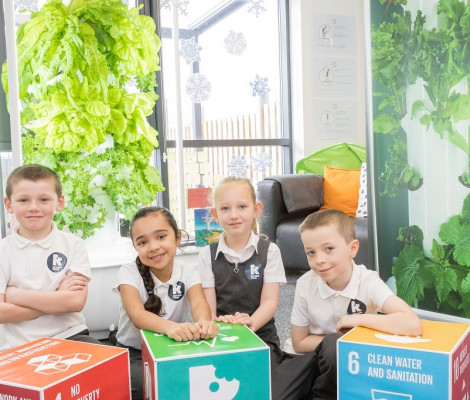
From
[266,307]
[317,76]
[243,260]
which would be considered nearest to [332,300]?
[266,307]

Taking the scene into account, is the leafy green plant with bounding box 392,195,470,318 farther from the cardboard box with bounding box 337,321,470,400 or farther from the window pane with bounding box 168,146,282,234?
the window pane with bounding box 168,146,282,234

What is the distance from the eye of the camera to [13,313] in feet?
5.25

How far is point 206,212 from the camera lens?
368cm

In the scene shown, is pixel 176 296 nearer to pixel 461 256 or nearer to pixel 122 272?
pixel 122 272

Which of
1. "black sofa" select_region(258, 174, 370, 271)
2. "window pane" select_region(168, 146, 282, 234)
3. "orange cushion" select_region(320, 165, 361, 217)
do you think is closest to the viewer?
"black sofa" select_region(258, 174, 370, 271)

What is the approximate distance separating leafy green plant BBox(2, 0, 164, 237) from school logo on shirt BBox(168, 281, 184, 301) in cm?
72

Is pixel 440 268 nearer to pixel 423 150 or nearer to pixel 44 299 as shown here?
pixel 423 150

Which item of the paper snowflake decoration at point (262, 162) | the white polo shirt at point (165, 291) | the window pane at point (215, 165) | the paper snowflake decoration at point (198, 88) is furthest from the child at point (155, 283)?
the paper snowflake decoration at point (262, 162)

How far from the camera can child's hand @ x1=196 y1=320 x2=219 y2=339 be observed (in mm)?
1330

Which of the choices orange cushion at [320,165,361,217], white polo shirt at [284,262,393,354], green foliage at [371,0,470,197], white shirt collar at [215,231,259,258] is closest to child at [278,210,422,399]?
white polo shirt at [284,262,393,354]

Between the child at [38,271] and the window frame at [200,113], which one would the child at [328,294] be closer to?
the child at [38,271]

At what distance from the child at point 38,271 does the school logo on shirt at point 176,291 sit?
28 cm

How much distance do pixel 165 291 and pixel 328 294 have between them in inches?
21.2

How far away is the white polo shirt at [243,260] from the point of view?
1842 millimetres
